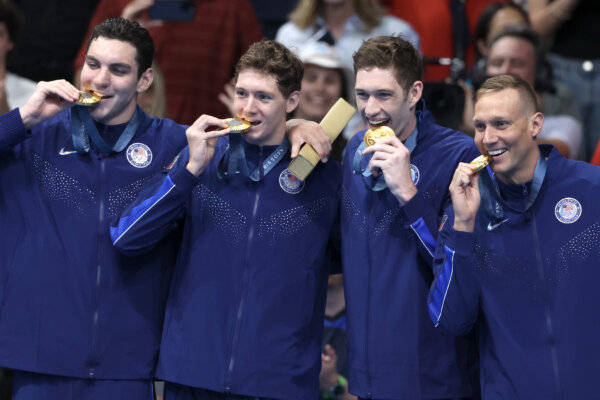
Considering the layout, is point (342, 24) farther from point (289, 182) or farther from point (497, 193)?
point (497, 193)

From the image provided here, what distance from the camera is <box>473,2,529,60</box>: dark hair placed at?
7.51 meters

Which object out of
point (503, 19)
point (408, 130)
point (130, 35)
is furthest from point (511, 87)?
point (503, 19)

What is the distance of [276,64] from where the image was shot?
475cm

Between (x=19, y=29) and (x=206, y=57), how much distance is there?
134 cm

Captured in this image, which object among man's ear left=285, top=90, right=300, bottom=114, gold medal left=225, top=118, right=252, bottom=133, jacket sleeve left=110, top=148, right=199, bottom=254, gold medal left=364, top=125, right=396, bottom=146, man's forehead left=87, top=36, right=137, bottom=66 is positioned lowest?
jacket sleeve left=110, top=148, right=199, bottom=254

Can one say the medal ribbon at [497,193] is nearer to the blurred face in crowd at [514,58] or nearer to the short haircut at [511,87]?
the short haircut at [511,87]

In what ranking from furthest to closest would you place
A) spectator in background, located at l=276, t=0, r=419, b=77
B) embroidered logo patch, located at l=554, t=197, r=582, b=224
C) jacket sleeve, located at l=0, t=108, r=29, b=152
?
spectator in background, located at l=276, t=0, r=419, b=77 → jacket sleeve, located at l=0, t=108, r=29, b=152 → embroidered logo patch, located at l=554, t=197, r=582, b=224

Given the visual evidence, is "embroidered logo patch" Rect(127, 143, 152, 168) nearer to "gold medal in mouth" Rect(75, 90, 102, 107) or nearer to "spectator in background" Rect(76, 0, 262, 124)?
"gold medal in mouth" Rect(75, 90, 102, 107)

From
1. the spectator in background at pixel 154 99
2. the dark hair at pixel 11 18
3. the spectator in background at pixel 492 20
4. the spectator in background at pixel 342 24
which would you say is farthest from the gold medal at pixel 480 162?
the dark hair at pixel 11 18

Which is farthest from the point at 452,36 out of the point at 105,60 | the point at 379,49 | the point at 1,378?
the point at 1,378

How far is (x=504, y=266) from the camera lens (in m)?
4.50

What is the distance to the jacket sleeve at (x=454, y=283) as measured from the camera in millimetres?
4336

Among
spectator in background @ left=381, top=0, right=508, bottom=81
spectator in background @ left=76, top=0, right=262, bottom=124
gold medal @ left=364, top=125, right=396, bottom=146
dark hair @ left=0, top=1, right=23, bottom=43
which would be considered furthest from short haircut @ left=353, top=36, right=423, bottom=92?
dark hair @ left=0, top=1, right=23, bottom=43

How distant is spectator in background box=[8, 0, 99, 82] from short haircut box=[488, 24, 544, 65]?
127 inches
